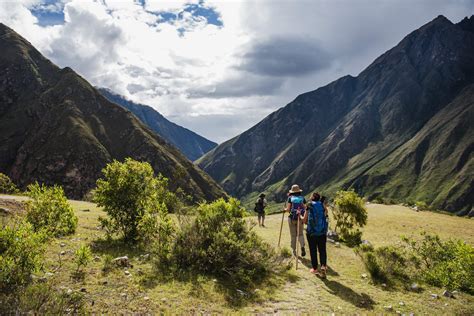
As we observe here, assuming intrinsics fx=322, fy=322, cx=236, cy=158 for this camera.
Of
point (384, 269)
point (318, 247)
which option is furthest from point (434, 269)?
point (318, 247)

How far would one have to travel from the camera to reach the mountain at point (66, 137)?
14725 centimetres

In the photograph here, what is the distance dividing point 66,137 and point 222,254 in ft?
550

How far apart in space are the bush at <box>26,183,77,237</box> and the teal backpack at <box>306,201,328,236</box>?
9.90 meters

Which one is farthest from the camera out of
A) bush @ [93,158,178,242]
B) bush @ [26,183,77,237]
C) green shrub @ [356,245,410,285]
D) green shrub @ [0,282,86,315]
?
bush @ [93,158,178,242]

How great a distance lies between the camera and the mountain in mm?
147250

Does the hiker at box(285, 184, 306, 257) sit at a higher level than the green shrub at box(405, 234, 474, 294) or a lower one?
higher

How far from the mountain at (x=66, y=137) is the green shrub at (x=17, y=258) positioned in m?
122

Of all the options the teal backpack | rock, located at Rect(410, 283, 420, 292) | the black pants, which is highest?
the teal backpack

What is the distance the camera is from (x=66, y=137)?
156 meters

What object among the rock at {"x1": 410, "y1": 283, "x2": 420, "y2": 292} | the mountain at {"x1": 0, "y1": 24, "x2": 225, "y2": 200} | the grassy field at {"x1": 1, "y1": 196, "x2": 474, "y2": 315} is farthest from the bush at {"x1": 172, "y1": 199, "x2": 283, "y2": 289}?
the mountain at {"x1": 0, "y1": 24, "x2": 225, "y2": 200}

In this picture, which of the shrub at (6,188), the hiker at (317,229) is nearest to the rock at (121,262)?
the hiker at (317,229)

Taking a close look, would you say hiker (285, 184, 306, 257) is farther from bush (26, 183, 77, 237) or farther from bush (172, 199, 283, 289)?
bush (26, 183, 77, 237)

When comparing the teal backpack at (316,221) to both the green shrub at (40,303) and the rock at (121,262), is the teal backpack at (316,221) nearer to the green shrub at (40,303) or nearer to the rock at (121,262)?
the rock at (121,262)

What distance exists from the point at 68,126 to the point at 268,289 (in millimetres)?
175285
